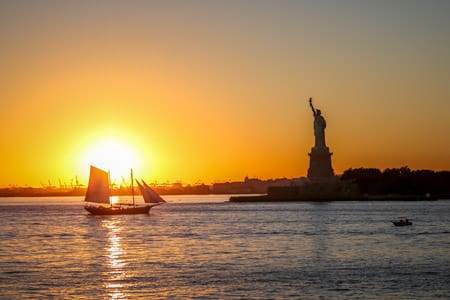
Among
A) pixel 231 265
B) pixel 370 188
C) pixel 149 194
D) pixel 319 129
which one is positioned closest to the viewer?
pixel 231 265

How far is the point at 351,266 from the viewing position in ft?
116

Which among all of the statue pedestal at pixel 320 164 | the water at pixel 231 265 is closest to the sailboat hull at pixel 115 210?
the statue pedestal at pixel 320 164

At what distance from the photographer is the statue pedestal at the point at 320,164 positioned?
118062 millimetres

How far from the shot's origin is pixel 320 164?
120312mm

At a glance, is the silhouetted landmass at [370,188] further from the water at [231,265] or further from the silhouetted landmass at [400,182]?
the water at [231,265]

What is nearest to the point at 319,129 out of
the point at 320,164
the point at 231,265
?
the point at 320,164

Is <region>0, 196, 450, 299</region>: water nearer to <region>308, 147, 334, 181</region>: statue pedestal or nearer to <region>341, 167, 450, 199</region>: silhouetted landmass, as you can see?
<region>308, 147, 334, 181</region>: statue pedestal

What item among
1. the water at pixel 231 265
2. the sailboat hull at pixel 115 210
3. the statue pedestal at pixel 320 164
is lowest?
the water at pixel 231 265

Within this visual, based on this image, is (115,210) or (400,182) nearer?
(115,210)

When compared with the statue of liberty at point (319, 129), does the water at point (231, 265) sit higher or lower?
lower

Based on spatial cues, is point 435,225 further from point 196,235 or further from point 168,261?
point 168,261

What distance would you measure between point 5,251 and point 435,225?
34.8 meters

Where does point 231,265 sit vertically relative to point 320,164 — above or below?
below

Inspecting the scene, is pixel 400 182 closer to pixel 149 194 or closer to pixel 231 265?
pixel 149 194
